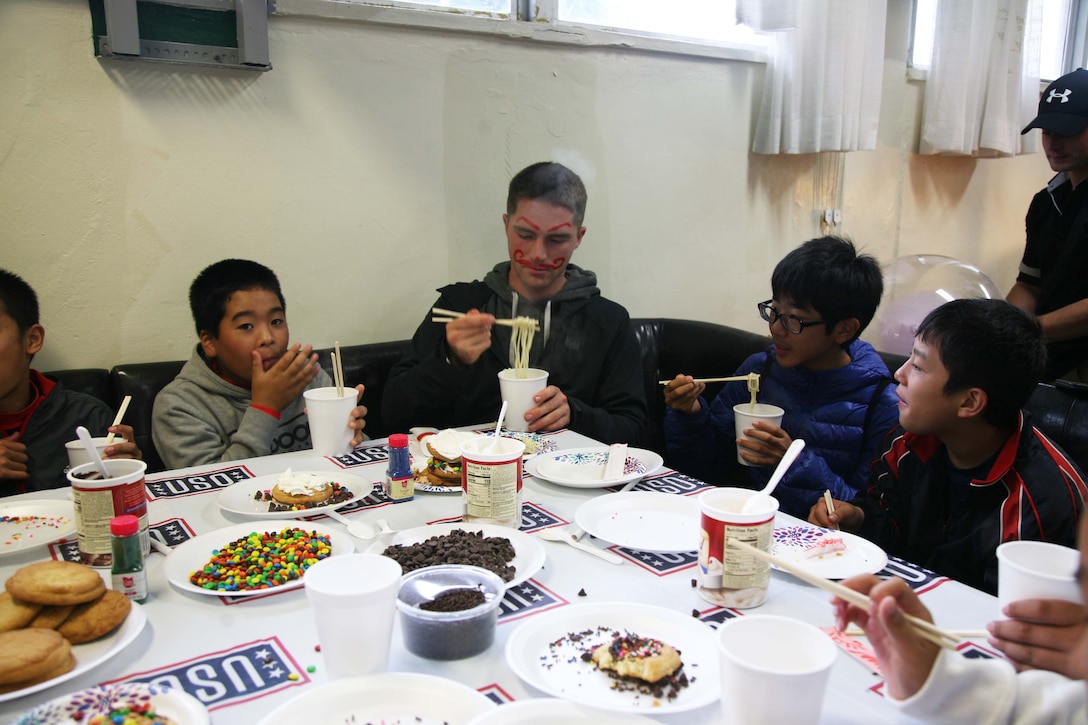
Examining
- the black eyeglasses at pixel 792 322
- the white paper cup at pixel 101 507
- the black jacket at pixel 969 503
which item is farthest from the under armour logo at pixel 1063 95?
the white paper cup at pixel 101 507

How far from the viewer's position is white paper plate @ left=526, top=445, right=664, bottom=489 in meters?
1.68

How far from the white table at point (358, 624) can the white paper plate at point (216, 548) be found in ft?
0.07

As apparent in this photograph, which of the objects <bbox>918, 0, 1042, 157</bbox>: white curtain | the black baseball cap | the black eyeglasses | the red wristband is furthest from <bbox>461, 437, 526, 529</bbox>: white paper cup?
<bbox>918, 0, 1042, 157</bbox>: white curtain

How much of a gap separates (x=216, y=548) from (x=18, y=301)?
4.42 feet

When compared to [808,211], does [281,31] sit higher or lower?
higher

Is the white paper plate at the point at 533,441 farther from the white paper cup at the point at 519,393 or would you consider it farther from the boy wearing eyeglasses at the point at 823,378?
the boy wearing eyeglasses at the point at 823,378

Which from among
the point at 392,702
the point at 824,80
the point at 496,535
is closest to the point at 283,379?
the point at 496,535

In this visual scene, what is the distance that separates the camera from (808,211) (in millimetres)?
4102

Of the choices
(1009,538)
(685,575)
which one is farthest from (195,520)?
(1009,538)

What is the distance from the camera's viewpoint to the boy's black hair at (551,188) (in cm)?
250

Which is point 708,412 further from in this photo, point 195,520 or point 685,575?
point 195,520

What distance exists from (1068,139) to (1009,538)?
243 cm

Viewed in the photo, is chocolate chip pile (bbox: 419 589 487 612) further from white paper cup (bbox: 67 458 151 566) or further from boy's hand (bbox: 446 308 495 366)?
boy's hand (bbox: 446 308 495 366)

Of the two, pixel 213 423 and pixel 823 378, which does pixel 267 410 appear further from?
pixel 823 378
